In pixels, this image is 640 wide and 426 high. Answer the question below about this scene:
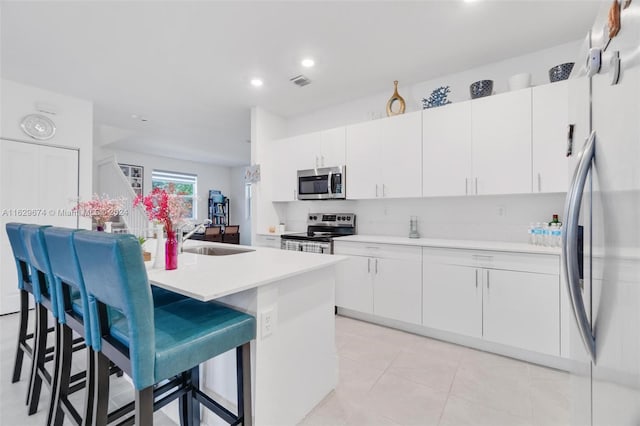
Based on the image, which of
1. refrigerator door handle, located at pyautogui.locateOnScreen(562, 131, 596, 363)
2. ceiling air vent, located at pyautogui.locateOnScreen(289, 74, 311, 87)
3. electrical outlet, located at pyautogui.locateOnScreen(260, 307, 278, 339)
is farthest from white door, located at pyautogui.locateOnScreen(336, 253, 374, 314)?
refrigerator door handle, located at pyautogui.locateOnScreen(562, 131, 596, 363)

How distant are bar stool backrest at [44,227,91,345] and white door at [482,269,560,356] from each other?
2.70m

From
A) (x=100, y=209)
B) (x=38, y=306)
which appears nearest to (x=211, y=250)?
(x=100, y=209)

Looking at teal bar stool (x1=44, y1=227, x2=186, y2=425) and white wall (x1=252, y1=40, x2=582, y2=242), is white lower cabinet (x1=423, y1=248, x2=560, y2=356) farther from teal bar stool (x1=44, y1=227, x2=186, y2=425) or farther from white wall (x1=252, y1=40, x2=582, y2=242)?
teal bar stool (x1=44, y1=227, x2=186, y2=425)

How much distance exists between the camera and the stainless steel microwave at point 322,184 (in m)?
3.58

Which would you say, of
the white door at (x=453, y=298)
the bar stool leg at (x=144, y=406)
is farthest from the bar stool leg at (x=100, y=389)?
the white door at (x=453, y=298)

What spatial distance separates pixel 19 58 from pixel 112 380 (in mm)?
3258

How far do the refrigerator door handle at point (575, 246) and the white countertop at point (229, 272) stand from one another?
3.52ft

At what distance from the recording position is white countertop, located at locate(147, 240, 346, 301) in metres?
1.19

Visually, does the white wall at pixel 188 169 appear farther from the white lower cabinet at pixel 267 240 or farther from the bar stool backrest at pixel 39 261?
the bar stool backrest at pixel 39 261

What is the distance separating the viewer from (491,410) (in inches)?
69.1

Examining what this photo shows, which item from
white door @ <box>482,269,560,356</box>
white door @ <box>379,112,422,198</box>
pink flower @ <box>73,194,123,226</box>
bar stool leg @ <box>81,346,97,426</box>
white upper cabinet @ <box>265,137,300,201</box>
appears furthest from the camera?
white upper cabinet @ <box>265,137,300,201</box>

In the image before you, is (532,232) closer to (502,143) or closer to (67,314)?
(502,143)

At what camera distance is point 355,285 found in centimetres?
319

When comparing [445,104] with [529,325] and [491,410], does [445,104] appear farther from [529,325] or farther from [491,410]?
[491,410]
